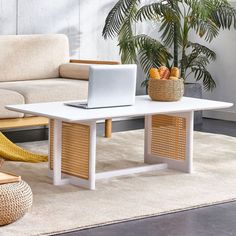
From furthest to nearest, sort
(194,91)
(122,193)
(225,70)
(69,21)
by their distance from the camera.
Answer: (225,70), (194,91), (69,21), (122,193)

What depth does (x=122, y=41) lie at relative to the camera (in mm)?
6730

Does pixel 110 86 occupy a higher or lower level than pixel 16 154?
higher

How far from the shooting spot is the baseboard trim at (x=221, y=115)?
728 cm

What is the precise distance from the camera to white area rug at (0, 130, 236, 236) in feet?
11.7

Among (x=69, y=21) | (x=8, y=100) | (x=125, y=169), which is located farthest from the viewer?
(x=69, y=21)

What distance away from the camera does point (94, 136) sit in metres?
4.19

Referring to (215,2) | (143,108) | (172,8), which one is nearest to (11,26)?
(172,8)

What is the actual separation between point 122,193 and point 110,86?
2.15 feet

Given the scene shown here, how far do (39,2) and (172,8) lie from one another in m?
1.21

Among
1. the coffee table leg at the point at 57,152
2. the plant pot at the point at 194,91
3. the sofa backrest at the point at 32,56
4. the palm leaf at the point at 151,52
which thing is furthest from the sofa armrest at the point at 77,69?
the coffee table leg at the point at 57,152

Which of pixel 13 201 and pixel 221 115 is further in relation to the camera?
pixel 221 115

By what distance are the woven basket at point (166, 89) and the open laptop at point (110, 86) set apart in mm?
299

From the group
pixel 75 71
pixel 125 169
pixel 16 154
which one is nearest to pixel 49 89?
pixel 75 71

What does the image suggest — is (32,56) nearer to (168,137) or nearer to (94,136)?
(168,137)
